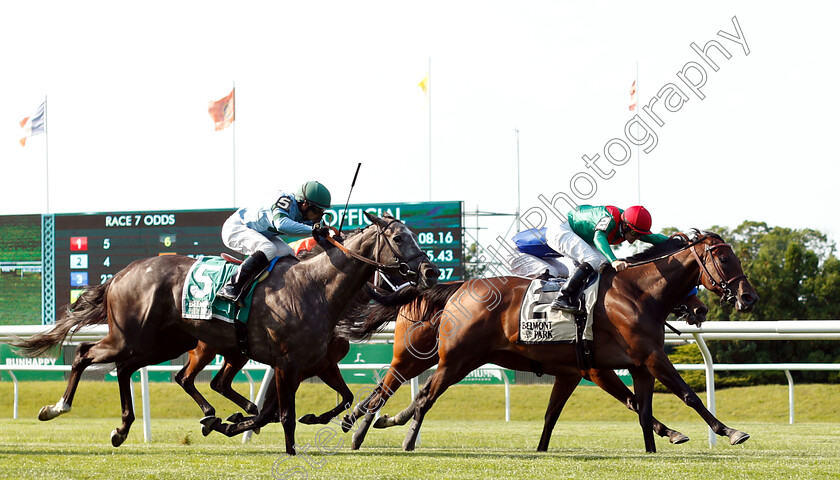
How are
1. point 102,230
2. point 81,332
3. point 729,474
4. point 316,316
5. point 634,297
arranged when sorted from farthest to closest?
point 102,230 < point 81,332 < point 634,297 < point 316,316 < point 729,474

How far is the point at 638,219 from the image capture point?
6.80m

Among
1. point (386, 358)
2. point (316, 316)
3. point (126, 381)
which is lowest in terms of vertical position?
point (386, 358)

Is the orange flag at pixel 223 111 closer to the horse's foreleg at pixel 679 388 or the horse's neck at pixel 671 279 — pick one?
the horse's neck at pixel 671 279

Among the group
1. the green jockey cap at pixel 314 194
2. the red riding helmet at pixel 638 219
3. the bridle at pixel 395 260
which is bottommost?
the bridle at pixel 395 260

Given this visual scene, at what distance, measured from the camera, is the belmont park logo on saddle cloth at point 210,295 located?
6.11 m

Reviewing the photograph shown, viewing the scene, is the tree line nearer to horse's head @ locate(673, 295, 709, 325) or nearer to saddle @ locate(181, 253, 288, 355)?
horse's head @ locate(673, 295, 709, 325)

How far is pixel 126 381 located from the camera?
6535 millimetres

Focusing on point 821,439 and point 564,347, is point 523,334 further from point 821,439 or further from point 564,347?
point 821,439

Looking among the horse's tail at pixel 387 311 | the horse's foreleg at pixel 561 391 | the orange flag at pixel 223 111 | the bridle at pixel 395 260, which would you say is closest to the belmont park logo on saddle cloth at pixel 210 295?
the bridle at pixel 395 260

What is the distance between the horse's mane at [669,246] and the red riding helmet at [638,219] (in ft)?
0.46

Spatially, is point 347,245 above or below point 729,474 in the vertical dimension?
above

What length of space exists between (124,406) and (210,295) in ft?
3.18

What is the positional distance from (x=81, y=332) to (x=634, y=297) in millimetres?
4092

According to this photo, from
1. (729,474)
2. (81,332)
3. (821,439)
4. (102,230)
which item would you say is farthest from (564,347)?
(102,230)
